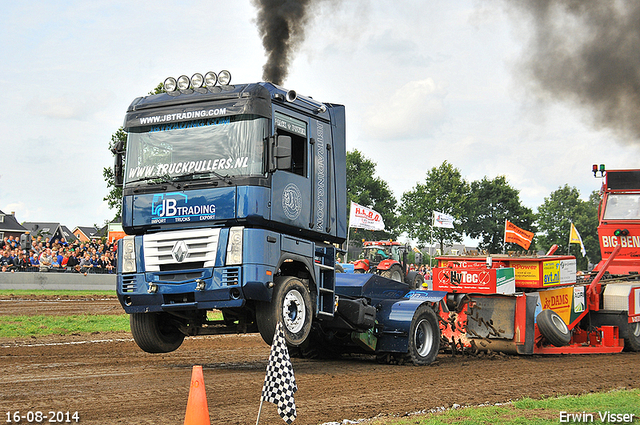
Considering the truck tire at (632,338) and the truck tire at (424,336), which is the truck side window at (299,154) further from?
the truck tire at (632,338)

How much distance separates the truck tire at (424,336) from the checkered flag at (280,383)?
5.13 meters

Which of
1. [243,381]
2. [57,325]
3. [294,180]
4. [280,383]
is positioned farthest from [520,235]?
[280,383]

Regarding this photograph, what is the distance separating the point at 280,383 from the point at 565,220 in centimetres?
10166

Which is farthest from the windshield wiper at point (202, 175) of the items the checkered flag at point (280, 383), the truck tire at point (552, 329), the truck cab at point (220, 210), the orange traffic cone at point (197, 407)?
the truck tire at point (552, 329)

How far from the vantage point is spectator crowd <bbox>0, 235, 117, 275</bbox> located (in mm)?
26000

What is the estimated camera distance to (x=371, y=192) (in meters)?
82.5

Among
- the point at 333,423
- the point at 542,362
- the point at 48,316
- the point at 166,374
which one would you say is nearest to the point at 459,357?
the point at 542,362

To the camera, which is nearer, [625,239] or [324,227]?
[324,227]

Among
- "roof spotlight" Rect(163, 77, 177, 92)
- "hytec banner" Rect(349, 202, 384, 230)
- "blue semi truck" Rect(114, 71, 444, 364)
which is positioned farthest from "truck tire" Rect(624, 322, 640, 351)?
"hytec banner" Rect(349, 202, 384, 230)

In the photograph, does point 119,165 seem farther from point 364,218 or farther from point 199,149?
point 364,218

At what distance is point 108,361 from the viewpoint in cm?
966

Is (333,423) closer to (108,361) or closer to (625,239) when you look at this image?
(108,361)

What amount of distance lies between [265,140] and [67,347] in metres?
5.58

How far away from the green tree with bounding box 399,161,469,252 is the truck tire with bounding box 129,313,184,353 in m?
68.6
